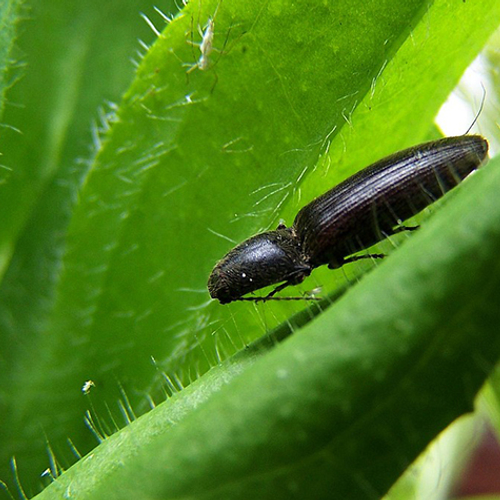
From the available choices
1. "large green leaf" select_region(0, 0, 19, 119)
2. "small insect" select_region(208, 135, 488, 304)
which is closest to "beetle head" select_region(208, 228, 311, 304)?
"small insect" select_region(208, 135, 488, 304)

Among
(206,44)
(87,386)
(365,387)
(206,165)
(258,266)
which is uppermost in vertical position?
(206,44)

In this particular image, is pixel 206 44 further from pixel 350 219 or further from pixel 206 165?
pixel 350 219

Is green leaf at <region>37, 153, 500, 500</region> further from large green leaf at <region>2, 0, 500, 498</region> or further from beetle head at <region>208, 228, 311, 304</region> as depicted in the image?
beetle head at <region>208, 228, 311, 304</region>

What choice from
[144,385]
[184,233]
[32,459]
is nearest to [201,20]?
[184,233]

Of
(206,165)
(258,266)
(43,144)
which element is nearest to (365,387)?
(206,165)

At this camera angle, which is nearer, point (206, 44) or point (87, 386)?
point (206, 44)

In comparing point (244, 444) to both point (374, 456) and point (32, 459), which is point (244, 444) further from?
point (32, 459)

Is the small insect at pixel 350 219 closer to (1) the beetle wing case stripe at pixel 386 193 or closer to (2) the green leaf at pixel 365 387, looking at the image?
(1) the beetle wing case stripe at pixel 386 193
